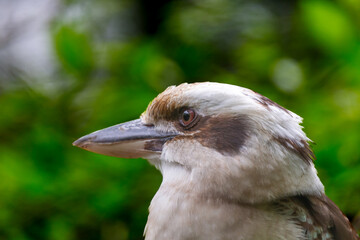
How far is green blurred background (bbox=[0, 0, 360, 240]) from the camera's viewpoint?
2662 millimetres

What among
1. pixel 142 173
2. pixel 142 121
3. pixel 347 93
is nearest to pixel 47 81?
pixel 142 173

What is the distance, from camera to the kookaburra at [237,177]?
1688 millimetres

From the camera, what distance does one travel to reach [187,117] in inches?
74.9

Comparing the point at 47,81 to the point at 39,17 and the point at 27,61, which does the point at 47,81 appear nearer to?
the point at 27,61

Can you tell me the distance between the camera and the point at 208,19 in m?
4.40

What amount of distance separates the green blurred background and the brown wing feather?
700mm

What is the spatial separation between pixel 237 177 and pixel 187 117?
0.99 ft

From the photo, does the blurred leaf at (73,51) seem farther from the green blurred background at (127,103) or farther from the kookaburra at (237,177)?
the kookaburra at (237,177)

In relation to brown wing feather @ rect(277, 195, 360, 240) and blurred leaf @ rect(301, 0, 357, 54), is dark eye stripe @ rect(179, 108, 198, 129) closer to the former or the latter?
brown wing feather @ rect(277, 195, 360, 240)

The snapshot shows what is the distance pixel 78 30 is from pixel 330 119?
1542 mm

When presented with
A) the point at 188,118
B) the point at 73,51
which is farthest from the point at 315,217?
the point at 73,51

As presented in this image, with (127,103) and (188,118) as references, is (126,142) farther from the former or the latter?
(127,103)

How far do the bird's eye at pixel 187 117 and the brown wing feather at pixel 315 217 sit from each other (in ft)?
1.32

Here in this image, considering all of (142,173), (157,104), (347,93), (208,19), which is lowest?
(142,173)
